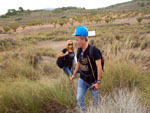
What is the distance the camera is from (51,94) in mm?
2908

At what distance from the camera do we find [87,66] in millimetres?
→ 2471

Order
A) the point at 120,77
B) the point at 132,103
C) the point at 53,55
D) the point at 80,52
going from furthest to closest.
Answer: the point at 53,55 → the point at 120,77 → the point at 80,52 → the point at 132,103

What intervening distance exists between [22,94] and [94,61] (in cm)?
144

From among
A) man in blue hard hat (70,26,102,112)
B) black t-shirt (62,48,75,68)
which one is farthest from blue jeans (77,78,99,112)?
black t-shirt (62,48,75,68)

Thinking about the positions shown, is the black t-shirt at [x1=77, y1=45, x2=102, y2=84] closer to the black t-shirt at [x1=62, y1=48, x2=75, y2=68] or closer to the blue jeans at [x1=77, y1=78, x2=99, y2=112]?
the blue jeans at [x1=77, y1=78, x2=99, y2=112]

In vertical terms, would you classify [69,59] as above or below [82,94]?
above

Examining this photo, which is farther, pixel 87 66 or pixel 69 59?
pixel 69 59

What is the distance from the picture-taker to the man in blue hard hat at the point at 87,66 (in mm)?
2312

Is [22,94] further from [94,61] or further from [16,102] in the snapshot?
[94,61]

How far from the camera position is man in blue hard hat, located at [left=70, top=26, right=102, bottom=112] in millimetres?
2312

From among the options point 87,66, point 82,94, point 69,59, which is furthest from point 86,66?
point 69,59

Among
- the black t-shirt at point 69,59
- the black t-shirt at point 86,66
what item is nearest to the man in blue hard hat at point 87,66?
the black t-shirt at point 86,66

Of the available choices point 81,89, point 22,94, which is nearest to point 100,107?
point 81,89

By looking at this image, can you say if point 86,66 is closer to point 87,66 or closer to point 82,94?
point 87,66
